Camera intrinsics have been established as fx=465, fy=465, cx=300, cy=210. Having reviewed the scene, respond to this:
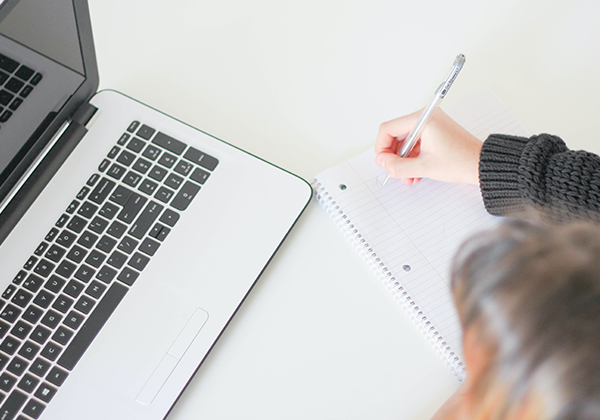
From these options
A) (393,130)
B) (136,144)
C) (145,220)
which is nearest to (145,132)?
(136,144)

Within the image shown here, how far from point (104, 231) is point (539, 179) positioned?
53cm

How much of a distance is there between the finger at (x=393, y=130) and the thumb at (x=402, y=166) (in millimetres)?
30

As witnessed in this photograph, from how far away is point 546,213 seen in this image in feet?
1.91

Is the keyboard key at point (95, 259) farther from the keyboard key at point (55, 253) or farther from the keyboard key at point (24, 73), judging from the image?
the keyboard key at point (24, 73)

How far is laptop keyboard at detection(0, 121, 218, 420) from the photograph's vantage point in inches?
19.3

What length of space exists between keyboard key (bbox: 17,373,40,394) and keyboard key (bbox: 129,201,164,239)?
181 millimetres

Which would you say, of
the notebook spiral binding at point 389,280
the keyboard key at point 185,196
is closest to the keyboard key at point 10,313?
the keyboard key at point 185,196

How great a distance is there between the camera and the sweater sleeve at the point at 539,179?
21.9 inches

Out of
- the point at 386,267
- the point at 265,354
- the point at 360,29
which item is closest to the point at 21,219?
the point at 265,354

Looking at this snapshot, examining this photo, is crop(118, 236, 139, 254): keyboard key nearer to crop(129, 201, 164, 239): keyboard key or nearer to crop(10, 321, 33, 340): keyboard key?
crop(129, 201, 164, 239): keyboard key

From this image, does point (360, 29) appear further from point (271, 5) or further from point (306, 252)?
point (306, 252)

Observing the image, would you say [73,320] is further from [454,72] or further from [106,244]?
[454,72]

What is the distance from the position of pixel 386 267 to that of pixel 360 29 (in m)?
0.40

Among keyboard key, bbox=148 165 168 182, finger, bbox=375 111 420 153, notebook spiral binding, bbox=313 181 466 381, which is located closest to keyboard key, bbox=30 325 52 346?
keyboard key, bbox=148 165 168 182
